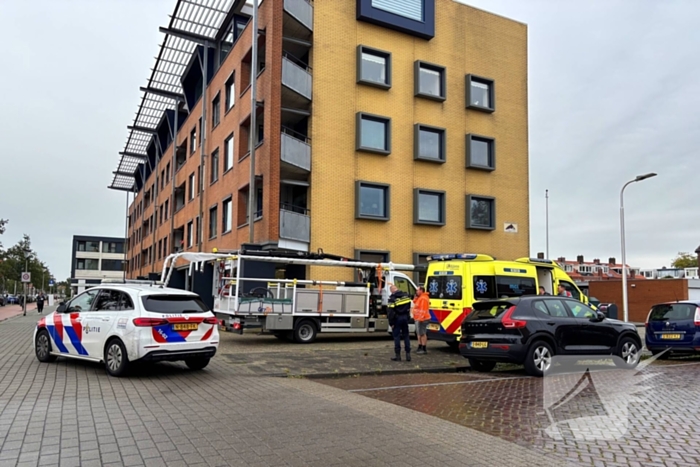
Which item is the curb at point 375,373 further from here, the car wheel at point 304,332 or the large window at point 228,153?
the large window at point 228,153

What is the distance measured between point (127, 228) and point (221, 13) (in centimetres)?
5817

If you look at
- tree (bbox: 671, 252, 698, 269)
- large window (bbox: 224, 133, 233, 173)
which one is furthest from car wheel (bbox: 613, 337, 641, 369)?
tree (bbox: 671, 252, 698, 269)

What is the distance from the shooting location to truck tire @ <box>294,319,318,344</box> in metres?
16.8

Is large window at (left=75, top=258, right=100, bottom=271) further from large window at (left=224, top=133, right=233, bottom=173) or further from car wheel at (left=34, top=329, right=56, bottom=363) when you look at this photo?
car wheel at (left=34, top=329, right=56, bottom=363)

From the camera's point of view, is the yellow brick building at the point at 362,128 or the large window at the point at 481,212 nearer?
the yellow brick building at the point at 362,128

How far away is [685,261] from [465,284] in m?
73.5

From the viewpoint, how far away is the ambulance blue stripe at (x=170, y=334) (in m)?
Answer: 9.96

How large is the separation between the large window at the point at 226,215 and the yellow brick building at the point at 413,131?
228 inches

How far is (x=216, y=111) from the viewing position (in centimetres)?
3238

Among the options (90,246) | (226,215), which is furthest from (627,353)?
(90,246)

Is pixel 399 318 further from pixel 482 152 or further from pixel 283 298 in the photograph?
pixel 482 152

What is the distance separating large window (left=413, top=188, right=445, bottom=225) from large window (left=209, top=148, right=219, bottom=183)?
11.0m

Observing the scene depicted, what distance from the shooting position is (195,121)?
37.2 metres

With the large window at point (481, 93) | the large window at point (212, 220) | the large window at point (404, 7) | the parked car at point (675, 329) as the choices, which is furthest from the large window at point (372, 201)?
the parked car at point (675, 329)
